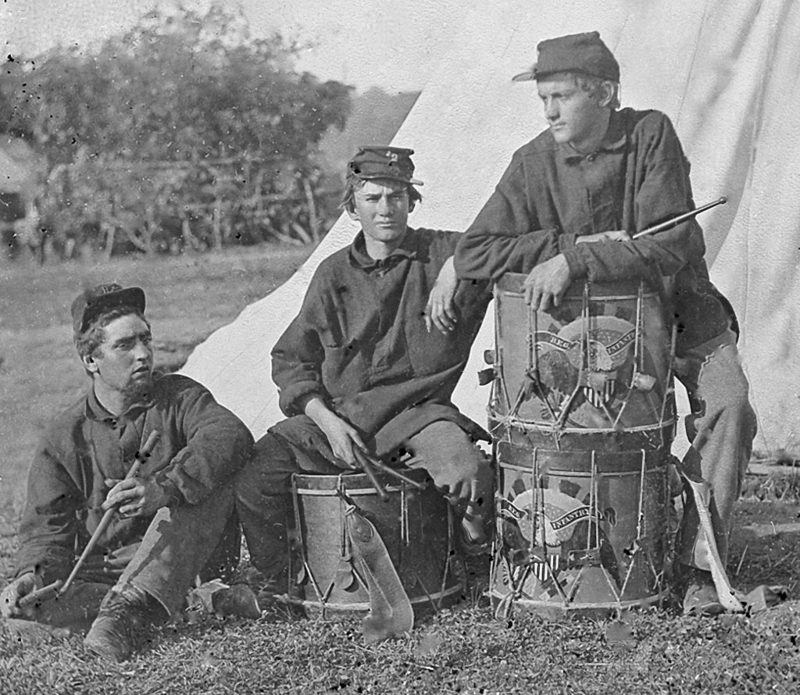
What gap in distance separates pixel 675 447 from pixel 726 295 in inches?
30.0

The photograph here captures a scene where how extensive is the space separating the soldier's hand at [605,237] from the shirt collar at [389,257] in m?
0.73

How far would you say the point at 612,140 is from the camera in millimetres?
5273

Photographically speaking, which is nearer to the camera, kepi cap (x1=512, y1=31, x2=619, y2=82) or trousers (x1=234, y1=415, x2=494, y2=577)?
kepi cap (x1=512, y1=31, x2=619, y2=82)

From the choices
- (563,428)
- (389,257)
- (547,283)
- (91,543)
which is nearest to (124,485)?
(91,543)

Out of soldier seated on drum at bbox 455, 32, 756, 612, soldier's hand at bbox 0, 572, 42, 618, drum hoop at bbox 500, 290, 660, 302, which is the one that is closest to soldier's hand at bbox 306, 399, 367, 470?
soldier seated on drum at bbox 455, 32, 756, 612

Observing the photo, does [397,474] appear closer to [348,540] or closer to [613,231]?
[348,540]

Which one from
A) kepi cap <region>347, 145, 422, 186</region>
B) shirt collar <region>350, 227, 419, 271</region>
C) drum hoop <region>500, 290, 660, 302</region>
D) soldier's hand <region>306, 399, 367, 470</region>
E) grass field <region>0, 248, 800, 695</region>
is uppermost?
kepi cap <region>347, 145, 422, 186</region>

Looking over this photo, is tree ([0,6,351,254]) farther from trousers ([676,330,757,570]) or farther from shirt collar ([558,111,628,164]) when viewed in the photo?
trousers ([676,330,757,570])

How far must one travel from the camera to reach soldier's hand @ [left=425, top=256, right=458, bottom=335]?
5.46m

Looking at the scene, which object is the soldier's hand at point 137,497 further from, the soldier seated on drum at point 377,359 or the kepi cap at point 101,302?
the kepi cap at point 101,302

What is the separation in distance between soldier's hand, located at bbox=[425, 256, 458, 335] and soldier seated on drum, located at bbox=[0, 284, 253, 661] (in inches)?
38.4

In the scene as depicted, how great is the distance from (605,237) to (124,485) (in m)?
2.32

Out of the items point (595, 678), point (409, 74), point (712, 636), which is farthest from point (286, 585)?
point (409, 74)

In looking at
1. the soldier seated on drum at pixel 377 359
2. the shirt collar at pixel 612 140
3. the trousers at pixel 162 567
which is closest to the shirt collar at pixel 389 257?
the soldier seated on drum at pixel 377 359
